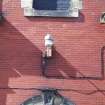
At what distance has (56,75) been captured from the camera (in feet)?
36.5

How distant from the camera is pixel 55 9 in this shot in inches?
449

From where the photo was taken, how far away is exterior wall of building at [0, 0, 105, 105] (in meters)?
11.1

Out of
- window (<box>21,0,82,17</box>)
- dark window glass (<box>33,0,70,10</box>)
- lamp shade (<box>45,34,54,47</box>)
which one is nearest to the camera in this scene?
lamp shade (<box>45,34,54,47</box>)

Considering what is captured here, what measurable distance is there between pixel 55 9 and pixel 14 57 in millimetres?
1572

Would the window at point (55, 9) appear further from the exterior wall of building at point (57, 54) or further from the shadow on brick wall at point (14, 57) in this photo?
the shadow on brick wall at point (14, 57)

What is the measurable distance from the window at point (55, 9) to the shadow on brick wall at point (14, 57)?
61 cm

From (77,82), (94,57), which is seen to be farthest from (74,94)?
(94,57)

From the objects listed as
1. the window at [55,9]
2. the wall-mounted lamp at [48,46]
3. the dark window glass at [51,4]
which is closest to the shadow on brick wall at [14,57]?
the wall-mounted lamp at [48,46]

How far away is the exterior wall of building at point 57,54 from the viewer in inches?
436

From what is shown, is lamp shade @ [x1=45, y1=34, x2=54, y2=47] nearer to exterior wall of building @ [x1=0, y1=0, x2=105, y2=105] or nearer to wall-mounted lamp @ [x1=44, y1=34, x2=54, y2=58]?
wall-mounted lamp @ [x1=44, y1=34, x2=54, y2=58]

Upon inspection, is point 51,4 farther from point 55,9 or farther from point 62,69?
point 62,69

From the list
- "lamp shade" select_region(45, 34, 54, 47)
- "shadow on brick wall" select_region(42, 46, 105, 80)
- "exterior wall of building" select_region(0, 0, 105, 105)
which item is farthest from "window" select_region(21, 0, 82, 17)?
"shadow on brick wall" select_region(42, 46, 105, 80)

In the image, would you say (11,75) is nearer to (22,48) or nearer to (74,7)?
(22,48)

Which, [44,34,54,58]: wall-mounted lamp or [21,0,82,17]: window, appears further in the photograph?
[21,0,82,17]: window
